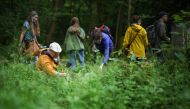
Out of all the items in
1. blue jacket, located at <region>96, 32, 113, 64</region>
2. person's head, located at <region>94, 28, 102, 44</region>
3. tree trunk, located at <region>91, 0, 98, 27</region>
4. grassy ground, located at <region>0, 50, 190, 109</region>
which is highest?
tree trunk, located at <region>91, 0, 98, 27</region>

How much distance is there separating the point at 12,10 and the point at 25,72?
12160mm

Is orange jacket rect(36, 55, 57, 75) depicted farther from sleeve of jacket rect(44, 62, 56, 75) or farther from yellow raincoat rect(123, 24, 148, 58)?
yellow raincoat rect(123, 24, 148, 58)

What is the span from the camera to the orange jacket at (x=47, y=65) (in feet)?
33.9

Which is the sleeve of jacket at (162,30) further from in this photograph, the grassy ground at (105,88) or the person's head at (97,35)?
the grassy ground at (105,88)

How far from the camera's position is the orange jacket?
1035cm

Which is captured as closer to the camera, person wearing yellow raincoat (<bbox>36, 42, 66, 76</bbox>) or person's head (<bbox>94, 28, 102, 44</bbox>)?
person wearing yellow raincoat (<bbox>36, 42, 66, 76</bbox>)

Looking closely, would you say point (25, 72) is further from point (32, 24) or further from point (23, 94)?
point (32, 24)

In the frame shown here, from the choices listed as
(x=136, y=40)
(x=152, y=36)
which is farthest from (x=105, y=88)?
(x=152, y=36)

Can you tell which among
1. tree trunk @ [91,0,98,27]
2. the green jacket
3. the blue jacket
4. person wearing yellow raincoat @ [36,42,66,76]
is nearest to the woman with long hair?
the green jacket

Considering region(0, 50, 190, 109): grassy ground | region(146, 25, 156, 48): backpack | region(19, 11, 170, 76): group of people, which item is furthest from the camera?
region(146, 25, 156, 48): backpack

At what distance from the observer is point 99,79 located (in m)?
9.41

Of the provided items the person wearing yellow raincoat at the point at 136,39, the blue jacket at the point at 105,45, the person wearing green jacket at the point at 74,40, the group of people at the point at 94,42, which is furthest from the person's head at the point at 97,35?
the person wearing green jacket at the point at 74,40

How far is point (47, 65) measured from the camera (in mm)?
10438

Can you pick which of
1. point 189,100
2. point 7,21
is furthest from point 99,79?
point 7,21
